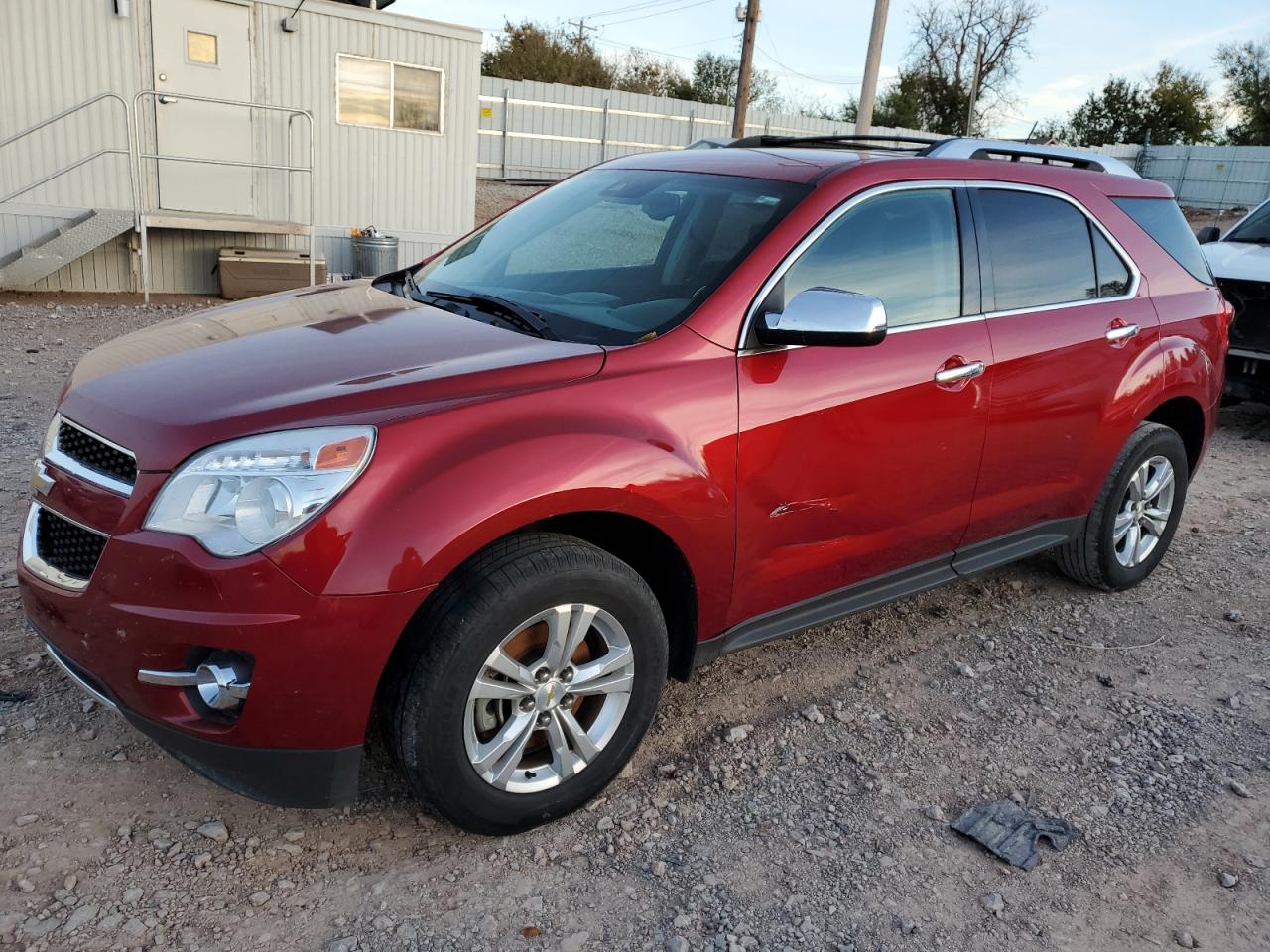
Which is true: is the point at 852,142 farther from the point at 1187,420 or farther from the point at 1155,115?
the point at 1155,115

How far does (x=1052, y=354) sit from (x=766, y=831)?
2104 millimetres

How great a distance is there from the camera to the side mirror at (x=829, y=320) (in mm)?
2912

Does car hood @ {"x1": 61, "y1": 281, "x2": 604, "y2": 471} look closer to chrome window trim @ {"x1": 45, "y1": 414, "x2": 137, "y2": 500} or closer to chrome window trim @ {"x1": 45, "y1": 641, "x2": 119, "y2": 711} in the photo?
chrome window trim @ {"x1": 45, "y1": 414, "x2": 137, "y2": 500}

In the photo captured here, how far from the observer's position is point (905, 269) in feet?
11.4

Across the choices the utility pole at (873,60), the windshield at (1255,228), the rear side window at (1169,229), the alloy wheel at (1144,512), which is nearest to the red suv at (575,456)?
the rear side window at (1169,229)

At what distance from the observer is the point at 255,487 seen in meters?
2.32

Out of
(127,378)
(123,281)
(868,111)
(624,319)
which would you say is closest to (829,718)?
(624,319)

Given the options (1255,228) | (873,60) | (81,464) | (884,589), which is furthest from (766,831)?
(873,60)

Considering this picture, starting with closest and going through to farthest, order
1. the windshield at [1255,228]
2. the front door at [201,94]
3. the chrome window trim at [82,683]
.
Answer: the chrome window trim at [82,683]
the windshield at [1255,228]
the front door at [201,94]

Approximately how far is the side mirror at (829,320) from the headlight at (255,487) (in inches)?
49.4

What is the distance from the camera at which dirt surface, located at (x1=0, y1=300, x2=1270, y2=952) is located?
250cm

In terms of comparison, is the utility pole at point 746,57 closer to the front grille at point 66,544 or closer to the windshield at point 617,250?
the windshield at point 617,250

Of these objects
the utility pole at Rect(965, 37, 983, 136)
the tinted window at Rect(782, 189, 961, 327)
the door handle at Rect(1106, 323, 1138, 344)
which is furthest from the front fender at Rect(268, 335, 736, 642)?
the utility pole at Rect(965, 37, 983, 136)

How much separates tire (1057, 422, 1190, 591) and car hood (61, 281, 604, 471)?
2695 mm
